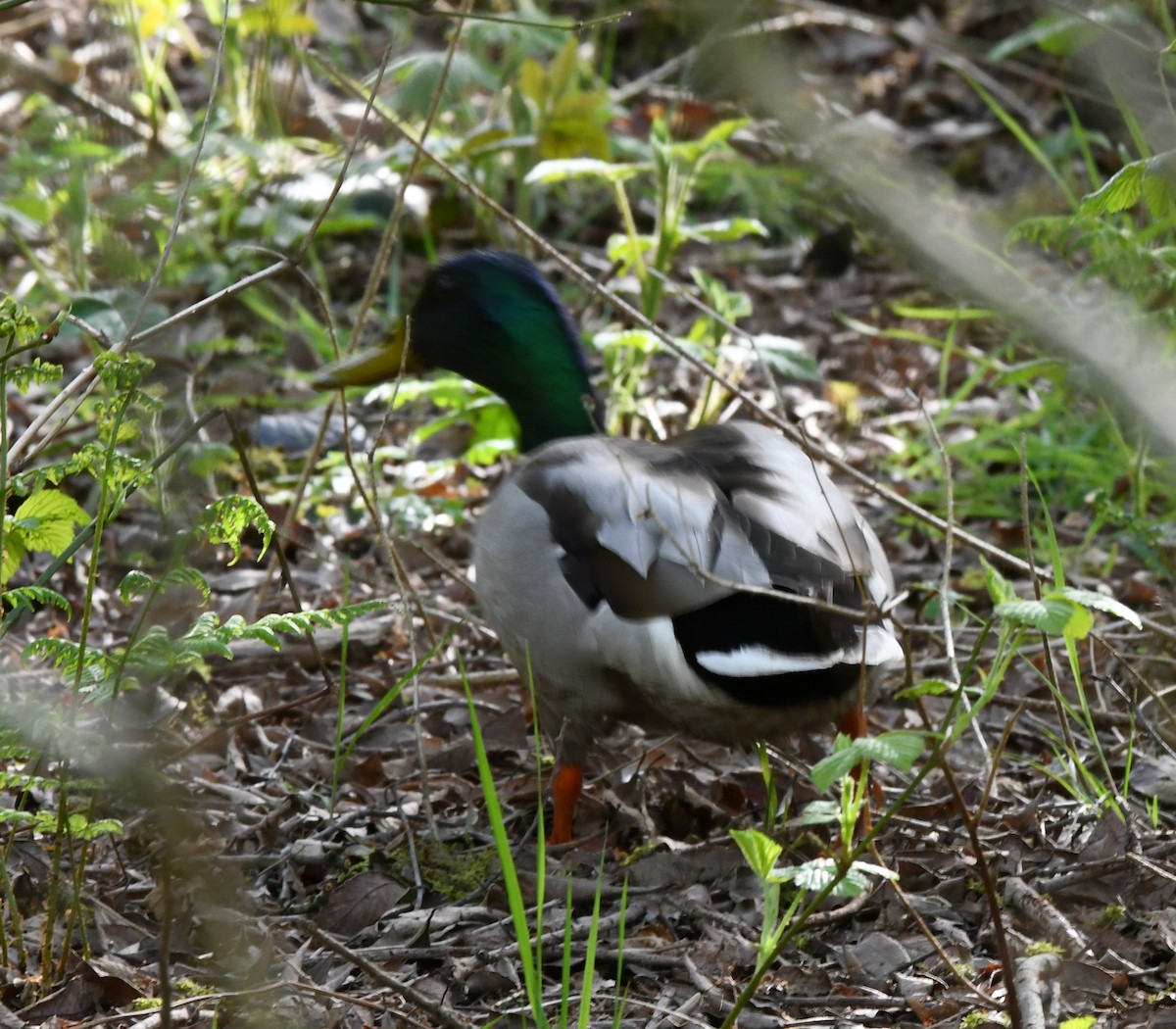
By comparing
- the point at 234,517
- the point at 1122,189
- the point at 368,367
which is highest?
the point at 1122,189

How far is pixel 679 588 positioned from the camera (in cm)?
270

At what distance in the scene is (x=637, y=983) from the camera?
2.53 m

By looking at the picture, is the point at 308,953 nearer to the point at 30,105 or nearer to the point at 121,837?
the point at 121,837

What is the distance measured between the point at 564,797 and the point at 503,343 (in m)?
1.23

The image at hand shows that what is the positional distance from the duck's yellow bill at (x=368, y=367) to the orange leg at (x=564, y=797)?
44.6 inches

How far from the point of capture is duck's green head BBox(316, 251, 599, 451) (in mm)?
3684

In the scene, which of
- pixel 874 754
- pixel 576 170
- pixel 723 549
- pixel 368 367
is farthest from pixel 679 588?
pixel 576 170

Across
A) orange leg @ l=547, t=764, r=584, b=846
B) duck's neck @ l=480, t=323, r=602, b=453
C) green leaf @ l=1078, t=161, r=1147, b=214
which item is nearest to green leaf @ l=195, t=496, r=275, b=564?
orange leg @ l=547, t=764, r=584, b=846

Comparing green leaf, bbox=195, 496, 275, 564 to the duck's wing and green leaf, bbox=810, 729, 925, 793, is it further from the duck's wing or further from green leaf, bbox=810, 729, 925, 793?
green leaf, bbox=810, 729, 925, 793

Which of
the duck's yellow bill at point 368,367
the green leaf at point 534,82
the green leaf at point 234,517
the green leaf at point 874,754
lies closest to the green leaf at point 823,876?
the green leaf at point 874,754

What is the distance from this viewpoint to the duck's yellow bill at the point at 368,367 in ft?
12.0

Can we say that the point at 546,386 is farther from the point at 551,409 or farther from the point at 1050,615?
the point at 1050,615

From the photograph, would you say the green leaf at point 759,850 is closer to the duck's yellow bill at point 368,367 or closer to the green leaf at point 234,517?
the green leaf at point 234,517

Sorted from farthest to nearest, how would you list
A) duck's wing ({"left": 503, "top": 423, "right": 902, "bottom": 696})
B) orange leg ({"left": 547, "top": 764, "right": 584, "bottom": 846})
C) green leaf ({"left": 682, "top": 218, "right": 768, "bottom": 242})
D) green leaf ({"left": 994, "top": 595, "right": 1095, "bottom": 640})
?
green leaf ({"left": 682, "top": 218, "right": 768, "bottom": 242}), orange leg ({"left": 547, "top": 764, "right": 584, "bottom": 846}), duck's wing ({"left": 503, "top": 423, "right": 902, "bottom": 696}), green leaf ({"left": 994, "top": 595, "right": 1095, "bottom": 640})
